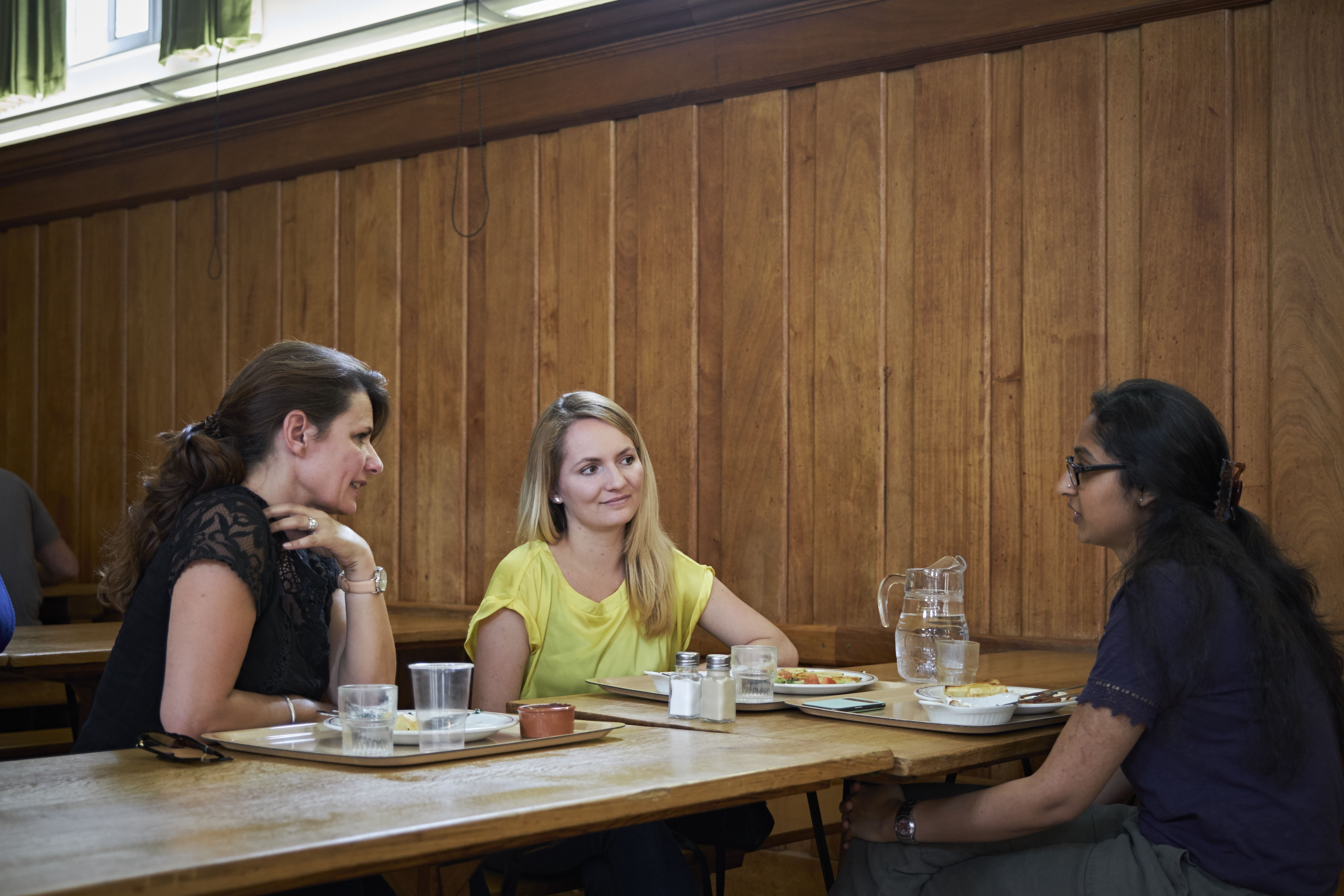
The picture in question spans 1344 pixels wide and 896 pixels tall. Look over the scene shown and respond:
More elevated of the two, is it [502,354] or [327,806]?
[502,354]

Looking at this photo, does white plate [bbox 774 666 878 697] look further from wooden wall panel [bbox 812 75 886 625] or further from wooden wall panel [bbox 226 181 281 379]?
wooden wall panel [bbox 226 181 281 379]

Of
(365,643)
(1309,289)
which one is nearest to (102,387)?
(365,643)

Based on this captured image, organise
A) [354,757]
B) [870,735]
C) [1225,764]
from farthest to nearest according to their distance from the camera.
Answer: [870,735] → [1225,764] → [354,757]

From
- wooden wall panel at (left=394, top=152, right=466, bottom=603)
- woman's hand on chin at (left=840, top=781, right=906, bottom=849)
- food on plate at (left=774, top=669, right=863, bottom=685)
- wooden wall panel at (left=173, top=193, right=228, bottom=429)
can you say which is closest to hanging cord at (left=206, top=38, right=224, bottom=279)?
wooden wall panel at (left=173, top=193, right=228, bottom=429)

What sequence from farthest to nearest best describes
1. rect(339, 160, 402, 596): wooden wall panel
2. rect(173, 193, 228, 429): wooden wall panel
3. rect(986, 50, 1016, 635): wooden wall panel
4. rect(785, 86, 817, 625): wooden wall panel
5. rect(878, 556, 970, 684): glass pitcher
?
rect(173, 193, 228, 429): wooden wall panel
rect(339, 160, 402, 596): wooden wall panel
rect(785, 86, 817, 625): wooden wall panel
rect(986, 50, 1016, 635): wooden wall panel
rect(878, 556, 970, 684): glass pitcher

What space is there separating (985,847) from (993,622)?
148 centimetres

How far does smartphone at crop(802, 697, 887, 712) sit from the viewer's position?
1.97 m

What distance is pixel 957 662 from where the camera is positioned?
230 centimetres

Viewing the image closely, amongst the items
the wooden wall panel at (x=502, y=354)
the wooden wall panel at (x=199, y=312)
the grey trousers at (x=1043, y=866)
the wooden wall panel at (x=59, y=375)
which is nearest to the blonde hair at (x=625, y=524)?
the grey trousers at (x=1043, y=866)

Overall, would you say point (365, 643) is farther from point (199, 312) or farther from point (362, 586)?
point (199, 312)

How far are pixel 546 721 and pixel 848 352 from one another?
2099 millimetres

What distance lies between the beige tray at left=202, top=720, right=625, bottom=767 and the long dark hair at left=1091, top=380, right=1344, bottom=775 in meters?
0.81

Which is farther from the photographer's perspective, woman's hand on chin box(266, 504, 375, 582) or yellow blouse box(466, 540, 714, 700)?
yellow blouse box(466, 540, 714, 700)

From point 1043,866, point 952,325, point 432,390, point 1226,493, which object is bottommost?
point 1043,866
